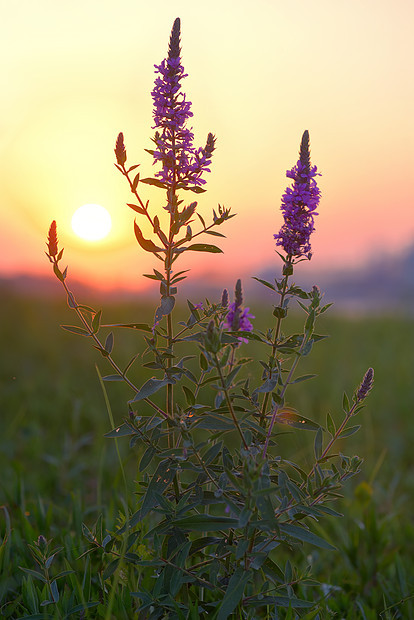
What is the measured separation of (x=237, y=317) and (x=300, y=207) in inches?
16.4

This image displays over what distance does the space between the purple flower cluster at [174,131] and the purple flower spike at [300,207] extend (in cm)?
28

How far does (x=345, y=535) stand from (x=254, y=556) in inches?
68.3

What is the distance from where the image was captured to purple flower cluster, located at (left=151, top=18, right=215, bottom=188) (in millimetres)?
1707

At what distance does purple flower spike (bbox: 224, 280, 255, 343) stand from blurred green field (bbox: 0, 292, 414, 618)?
3.78 feet

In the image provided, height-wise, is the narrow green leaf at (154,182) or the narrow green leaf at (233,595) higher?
the narrow green leaf at (154,182)

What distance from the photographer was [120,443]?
4.69 metres

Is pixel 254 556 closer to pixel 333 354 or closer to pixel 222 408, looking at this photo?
pixel 222 408

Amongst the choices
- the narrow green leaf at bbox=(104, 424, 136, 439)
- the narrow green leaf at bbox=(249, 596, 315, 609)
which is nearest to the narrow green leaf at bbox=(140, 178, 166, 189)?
the narrow green leaf at bbox=(104, 424, 136, 439)

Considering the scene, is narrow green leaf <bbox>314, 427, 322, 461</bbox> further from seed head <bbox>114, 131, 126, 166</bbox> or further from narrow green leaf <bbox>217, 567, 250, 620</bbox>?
seed head <bbox>114, 131, 126, 166</bbox>

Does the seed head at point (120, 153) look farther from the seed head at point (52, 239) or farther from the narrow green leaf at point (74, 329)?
the narrow green leaf at point (74, 329)

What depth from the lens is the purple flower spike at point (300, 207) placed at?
1.73 metres

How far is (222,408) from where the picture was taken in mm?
1790

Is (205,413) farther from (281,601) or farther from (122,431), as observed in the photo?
(281,601)

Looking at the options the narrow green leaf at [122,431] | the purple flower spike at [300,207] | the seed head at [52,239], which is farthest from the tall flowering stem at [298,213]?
the seed head at [52,239]
